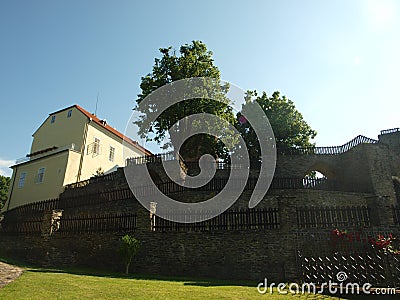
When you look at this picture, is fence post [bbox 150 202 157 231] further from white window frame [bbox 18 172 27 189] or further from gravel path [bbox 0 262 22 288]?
white window frame [bbox 18 172 27 189]

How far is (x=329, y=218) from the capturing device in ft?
38.4

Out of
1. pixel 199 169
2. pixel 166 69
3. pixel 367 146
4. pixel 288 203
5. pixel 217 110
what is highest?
pixel 166 69

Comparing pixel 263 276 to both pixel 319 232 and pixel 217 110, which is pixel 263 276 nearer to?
pixel 319 232

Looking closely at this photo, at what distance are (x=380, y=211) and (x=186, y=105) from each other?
1585 centimetres

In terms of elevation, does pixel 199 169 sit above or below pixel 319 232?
above

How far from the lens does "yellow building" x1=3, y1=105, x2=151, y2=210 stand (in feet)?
82.5

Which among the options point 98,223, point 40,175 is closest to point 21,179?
point 40,175

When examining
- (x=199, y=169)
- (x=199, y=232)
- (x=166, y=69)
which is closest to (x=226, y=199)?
(x=199, y=169)

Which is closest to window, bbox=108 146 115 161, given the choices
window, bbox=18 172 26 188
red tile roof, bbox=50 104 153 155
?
red tile roof, bbox=50 104 153 155

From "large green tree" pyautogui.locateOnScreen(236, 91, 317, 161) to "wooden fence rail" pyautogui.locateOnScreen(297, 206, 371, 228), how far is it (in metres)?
14.8

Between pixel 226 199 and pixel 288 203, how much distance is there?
6.74 m

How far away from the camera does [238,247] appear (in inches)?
450

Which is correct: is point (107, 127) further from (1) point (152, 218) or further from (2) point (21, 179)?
(1) point (152, 218)

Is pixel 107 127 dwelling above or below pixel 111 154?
above
